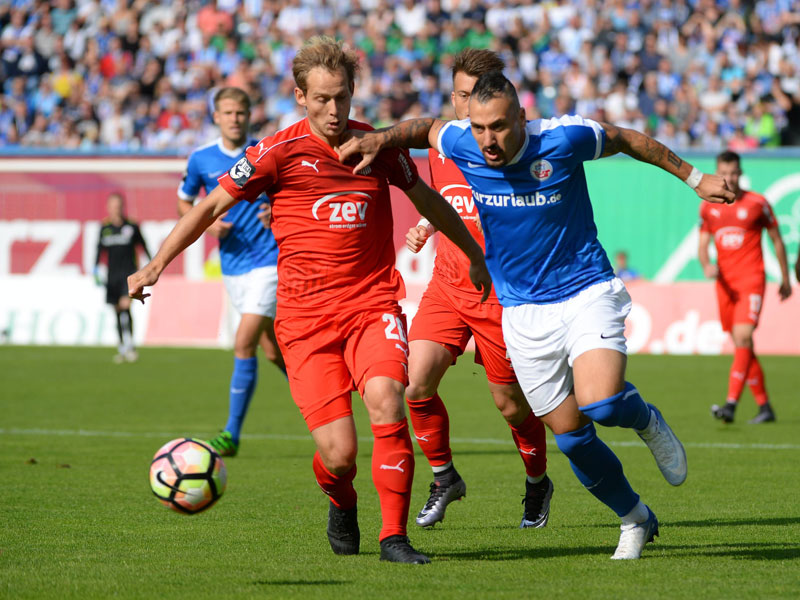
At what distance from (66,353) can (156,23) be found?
10974mm

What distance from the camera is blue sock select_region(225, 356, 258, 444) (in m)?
9.98

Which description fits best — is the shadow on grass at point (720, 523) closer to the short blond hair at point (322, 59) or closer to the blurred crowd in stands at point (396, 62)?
the short blond hair at point (322, 59)

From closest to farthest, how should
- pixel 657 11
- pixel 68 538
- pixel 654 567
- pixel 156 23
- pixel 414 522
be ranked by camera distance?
pixel 654 567, pixel 68 538, pixel 414 522, pixel 657 11, pixel 156 23

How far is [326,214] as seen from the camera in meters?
5.98

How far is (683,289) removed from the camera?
20.6m

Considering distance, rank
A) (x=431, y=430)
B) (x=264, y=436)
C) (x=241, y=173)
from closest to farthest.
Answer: (x=241, y=173) < (x=431, y=430) < (x=264, y=436)

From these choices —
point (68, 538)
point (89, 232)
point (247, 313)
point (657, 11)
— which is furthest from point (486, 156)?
point (657, 11)

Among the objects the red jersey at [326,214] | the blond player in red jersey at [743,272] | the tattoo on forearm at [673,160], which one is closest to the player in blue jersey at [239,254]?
the red jersey at [326,214]

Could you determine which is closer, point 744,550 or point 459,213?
point 744,550

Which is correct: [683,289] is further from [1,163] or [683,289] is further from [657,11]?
[1,163]

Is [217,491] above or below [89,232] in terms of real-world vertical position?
above

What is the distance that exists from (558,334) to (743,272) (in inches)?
295

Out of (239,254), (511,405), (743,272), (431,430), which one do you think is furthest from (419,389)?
(743,272)

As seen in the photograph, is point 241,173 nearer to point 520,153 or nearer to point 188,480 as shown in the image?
point 520,153
